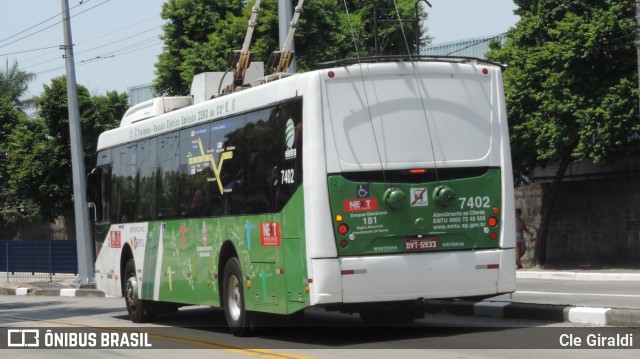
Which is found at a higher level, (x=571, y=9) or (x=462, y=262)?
(x=571, y=9)

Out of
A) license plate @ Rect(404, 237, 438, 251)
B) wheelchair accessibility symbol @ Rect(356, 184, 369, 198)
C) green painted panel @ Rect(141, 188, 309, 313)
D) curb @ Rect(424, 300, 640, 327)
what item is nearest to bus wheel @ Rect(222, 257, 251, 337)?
green painted panel @ Rect(141, 188, 309, 313)

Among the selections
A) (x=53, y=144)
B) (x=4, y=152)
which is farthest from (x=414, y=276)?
(x=4, y=152)

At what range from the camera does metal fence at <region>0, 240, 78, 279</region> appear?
3415 cm

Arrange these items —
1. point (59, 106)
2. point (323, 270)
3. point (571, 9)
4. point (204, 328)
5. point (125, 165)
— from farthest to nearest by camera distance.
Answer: point (59, 106), point (571, 9), point (125, 165), point (204, 328), point (323, 270)

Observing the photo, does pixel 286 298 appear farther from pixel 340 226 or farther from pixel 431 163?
pixel 431 163

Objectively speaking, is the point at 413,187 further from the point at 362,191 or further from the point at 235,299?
the point at 235,299

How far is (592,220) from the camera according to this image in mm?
30531

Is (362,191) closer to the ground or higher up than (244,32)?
closer to the ground

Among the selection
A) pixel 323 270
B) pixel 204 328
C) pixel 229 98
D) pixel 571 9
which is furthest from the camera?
pixel 571 9

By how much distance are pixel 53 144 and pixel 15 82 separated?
3433 centimetres

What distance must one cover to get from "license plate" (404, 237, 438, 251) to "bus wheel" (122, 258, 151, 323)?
709cm

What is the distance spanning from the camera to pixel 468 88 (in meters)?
13.1

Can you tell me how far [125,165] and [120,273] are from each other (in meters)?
Answer: 1.89

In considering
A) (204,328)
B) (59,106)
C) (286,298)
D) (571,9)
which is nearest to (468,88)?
(286,298)
